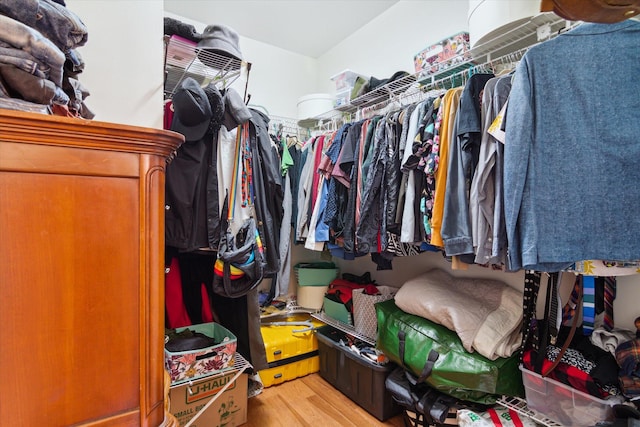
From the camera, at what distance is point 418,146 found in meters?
1.44

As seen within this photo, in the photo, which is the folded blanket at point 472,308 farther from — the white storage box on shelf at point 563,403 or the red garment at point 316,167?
the red garment at point 316,167

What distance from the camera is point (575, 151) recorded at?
3.15ft

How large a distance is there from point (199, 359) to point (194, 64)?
5.19ft

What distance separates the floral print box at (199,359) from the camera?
1449mm

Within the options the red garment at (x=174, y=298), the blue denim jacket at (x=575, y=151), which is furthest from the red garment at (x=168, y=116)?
the blue denim jacket at (x=575, y=151)

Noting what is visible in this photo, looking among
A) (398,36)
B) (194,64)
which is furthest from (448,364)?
(398,36)

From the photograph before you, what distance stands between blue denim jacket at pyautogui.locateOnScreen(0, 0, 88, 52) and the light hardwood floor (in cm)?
186

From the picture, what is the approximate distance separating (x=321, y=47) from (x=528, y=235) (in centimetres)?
271

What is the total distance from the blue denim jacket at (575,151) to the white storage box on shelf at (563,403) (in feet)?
1.79

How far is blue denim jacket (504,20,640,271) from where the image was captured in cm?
92

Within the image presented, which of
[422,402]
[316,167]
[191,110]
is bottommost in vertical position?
[422,402]

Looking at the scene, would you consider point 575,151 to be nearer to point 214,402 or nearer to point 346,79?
point 346,79

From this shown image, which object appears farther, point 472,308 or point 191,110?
point 472,308

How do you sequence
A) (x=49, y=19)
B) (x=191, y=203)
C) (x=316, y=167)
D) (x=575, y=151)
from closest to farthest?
(x=49, y=19) < (x=575, y=151) < (x=191, y=203) < (x=316, y=167)
